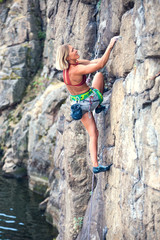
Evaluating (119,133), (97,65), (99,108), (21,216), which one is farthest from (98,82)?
(21,216)

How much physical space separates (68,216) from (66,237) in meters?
0.53

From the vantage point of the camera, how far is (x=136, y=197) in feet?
15.6

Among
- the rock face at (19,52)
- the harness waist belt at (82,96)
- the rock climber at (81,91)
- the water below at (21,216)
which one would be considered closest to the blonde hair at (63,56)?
the rock climber at (81,91)

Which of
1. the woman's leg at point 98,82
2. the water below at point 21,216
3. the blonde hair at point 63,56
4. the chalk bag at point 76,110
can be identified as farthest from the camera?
the water below at point 21,216

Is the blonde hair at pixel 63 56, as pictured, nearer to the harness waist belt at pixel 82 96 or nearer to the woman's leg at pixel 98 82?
the harness waist belt at pixel 82 96

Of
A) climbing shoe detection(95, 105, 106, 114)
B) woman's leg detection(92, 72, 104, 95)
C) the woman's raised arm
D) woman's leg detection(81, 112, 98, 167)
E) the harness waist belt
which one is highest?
the woman's raised arm

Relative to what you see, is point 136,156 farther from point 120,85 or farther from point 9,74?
point 9,74

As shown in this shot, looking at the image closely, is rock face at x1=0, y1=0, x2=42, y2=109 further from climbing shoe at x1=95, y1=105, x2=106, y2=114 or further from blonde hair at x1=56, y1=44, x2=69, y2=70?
blonde hair at x1=56, y1=44, x2=69, y2=70

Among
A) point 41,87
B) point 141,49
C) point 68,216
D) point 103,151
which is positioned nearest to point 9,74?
point 41,87

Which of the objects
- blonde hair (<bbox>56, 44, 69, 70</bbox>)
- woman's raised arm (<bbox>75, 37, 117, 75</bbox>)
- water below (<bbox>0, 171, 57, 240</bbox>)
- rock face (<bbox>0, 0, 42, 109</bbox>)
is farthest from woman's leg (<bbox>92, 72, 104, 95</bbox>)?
rock face (<bbox>0, 0, 42, 109</bbox>)

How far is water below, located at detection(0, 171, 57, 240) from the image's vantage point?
10.7 meters

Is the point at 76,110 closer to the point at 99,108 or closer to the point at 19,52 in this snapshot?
the point at 99,108

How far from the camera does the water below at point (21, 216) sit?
1074cm

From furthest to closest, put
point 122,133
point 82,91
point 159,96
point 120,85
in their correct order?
point 82,91 → point 120,85 → point 122,133 → point 159,96
